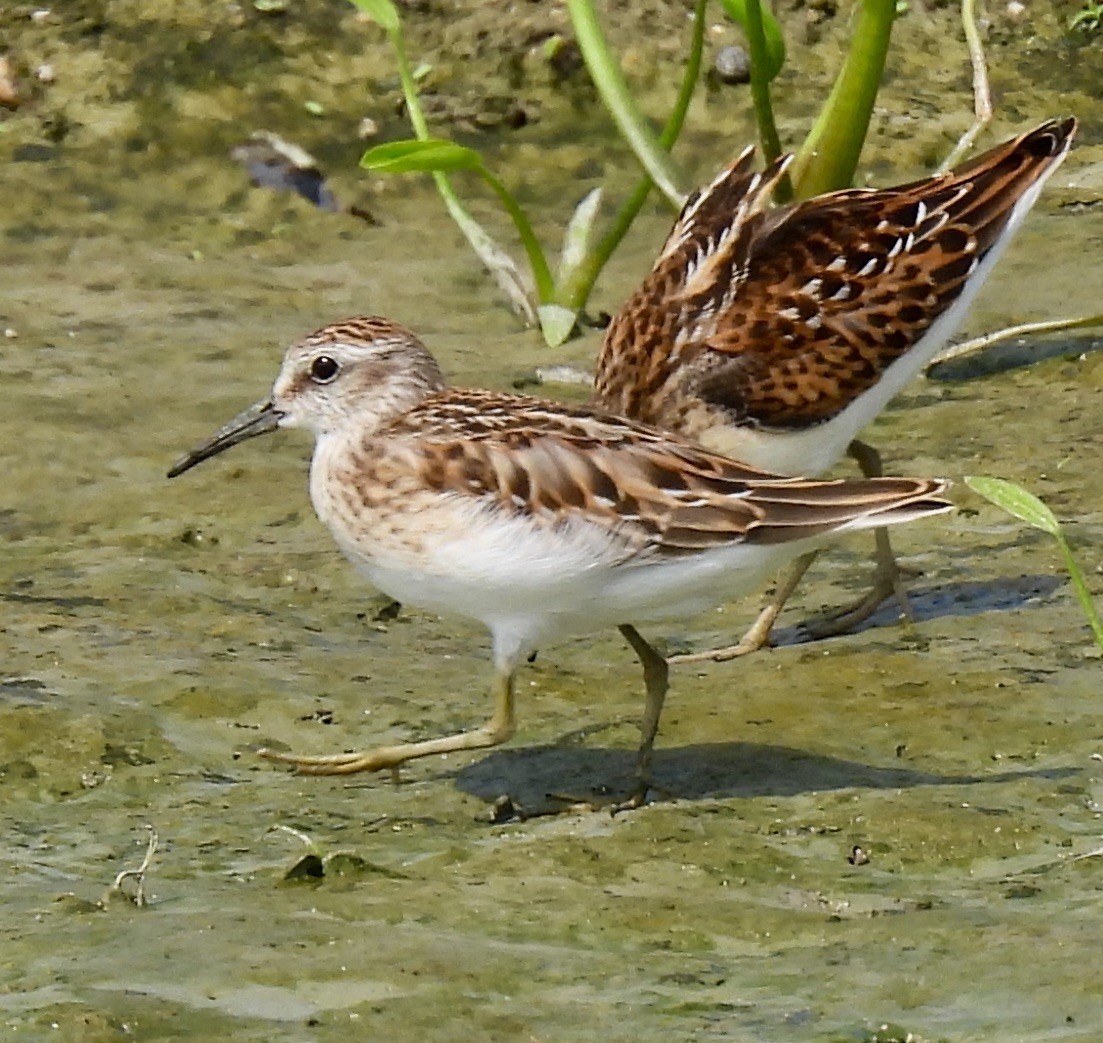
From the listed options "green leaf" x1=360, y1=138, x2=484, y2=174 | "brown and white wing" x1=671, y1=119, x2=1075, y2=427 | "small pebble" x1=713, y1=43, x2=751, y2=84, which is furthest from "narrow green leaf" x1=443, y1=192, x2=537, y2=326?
"brown and white wing" x1=671, y1=119, x2=1075, y2=427

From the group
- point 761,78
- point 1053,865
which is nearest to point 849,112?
point 761,78

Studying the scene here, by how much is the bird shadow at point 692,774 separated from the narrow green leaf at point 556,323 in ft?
11.0

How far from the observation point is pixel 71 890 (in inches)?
189

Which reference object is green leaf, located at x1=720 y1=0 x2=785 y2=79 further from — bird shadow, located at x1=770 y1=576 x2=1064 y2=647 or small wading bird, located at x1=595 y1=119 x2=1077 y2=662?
bird shadow, located at x1=770 y1=576 x2=1064 y2=647

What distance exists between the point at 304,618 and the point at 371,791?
4.25ft

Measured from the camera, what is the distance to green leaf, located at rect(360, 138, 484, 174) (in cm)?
779

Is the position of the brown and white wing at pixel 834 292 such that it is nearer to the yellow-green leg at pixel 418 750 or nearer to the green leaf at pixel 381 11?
the yellow-green leg at pixel 418 750

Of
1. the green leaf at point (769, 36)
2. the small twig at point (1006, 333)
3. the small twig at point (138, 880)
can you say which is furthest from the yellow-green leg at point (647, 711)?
the green leaf at point (769, 36)

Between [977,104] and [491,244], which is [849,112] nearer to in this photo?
[977,104]

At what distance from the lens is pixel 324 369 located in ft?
20.1

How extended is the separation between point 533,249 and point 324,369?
296 cm

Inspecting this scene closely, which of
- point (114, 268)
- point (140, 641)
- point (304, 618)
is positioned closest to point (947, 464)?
point (304, 618)

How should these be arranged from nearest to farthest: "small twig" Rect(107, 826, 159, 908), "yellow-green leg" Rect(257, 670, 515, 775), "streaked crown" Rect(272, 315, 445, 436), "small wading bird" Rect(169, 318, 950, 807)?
"small twig" Rect(107, 826, 159, 908) → "small wading bird" Rect(169, 318, 950, 807) → "yellow-green leg" Rect(257, 670, 515, 775) → "streaked crown" Rect(272, 315, 445, 436)

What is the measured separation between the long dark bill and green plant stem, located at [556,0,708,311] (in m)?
2.84
